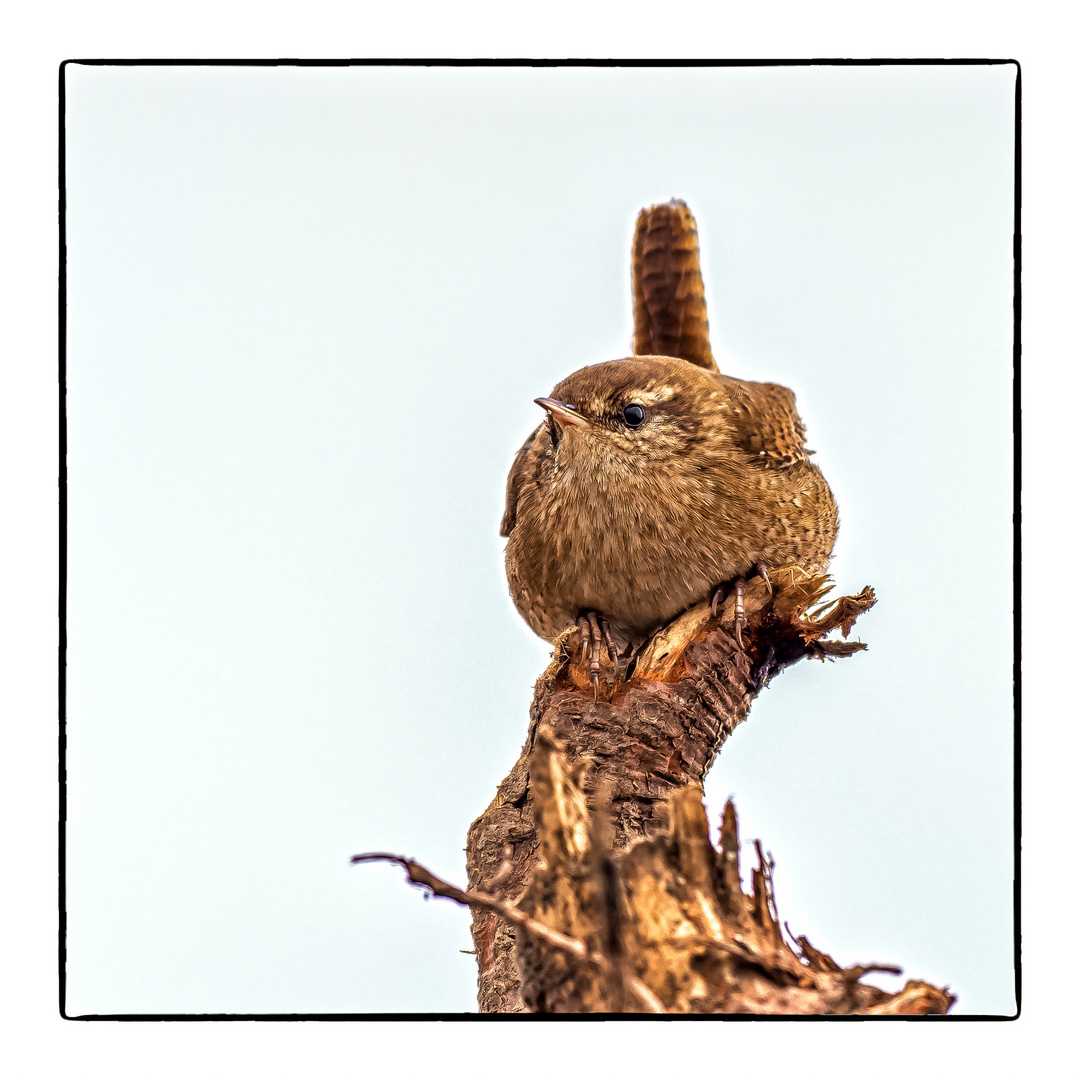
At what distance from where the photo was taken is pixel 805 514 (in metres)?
3.17

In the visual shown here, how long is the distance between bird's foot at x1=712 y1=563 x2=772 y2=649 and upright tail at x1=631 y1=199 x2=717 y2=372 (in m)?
0.92

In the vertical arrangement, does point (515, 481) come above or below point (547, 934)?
above

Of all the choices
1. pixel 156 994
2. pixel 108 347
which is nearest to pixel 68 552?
pixel 108 347

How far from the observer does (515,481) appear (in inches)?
132

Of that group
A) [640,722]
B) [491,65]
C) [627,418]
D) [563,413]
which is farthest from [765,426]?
[491,65]

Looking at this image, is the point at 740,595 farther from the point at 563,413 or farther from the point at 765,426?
the point at 563,413

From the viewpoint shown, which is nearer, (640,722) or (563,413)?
(640,722)

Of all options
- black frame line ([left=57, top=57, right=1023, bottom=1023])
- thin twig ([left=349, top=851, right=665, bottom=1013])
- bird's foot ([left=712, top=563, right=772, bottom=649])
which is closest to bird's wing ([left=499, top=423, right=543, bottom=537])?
bird's foot ([left=712, top=563, right=772, bottom=649])

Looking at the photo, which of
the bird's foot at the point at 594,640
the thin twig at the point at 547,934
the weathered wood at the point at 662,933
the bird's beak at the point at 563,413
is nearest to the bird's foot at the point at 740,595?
the bird's foot at the point at 594,640

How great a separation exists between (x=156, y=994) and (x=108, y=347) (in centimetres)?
174

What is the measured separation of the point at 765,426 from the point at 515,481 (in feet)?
2.46

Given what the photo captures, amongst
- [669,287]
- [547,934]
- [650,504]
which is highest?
[669,287]

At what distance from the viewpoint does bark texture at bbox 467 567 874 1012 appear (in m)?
2.59

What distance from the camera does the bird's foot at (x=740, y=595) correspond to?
297 centimetres
